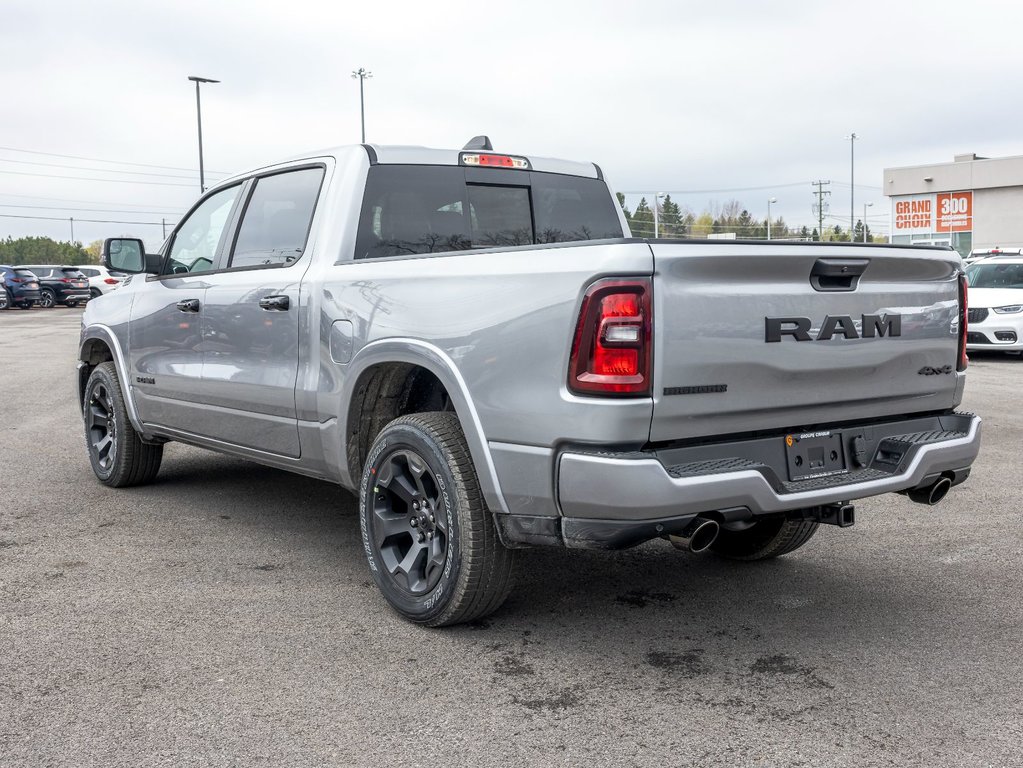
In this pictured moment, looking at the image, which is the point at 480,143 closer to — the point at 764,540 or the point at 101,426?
the point at 764,540

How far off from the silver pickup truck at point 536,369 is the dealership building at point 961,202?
44012mm

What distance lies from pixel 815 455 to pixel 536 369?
3.58 ft

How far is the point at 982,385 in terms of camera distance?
12.3 meters

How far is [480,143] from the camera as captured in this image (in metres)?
5.51

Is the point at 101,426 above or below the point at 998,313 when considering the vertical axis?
below

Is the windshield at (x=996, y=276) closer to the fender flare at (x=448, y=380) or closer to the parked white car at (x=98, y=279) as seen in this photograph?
the fender flare at (x=448, y=380)

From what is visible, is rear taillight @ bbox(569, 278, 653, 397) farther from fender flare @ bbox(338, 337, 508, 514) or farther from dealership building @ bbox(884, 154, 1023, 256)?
dealership building @ bbox(884, 154, 1023, 256)

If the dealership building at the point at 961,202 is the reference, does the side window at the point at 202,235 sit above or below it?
below

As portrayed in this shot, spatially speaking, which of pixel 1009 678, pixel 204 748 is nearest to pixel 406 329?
pixel 204 748

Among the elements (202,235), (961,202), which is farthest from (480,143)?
(961,202)

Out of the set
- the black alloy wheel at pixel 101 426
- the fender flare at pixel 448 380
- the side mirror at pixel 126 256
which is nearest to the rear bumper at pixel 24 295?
the black alloy wheel at pixel 101 426

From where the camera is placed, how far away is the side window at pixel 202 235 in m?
5.74

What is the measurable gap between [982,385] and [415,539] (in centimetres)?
1005

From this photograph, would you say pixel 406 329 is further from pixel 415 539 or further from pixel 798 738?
pixel 798 738
